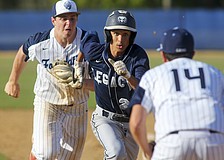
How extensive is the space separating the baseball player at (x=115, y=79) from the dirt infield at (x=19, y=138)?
2548 mm

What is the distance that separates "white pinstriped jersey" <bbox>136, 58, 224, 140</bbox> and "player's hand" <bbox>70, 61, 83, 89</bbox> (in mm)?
2646

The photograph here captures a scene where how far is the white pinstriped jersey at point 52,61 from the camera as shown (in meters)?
8.33

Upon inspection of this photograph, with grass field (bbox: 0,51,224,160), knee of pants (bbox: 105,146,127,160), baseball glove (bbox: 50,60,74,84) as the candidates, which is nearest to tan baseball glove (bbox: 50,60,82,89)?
baseball glove (bbox: 50,60,74,84)

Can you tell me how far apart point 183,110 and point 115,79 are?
2363mm

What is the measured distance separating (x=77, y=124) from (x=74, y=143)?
0.76ft

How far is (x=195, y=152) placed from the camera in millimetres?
5230

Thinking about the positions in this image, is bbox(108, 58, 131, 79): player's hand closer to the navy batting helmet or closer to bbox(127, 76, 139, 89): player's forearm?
bbox(127, 76, 139, 89): player's forearm

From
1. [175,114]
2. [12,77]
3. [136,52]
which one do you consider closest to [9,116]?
[12,77]

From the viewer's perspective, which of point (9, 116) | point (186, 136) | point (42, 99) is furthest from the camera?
point (9, 116)

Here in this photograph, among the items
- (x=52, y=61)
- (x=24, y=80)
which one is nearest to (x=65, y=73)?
(x=52, y=61)

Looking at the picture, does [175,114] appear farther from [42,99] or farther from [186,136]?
[42,99]

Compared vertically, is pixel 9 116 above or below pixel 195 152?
below

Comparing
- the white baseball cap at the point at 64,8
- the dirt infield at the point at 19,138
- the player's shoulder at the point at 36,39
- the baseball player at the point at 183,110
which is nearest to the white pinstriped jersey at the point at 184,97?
the baseball player at the point at 183,110

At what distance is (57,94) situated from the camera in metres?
8.38
